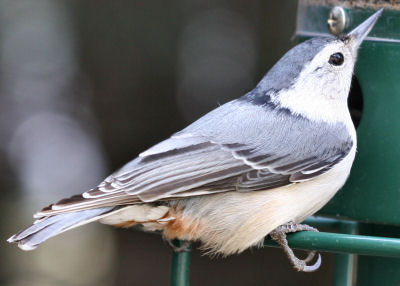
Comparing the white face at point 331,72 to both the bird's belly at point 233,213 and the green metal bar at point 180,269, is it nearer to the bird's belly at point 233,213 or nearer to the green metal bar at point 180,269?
the bird's belly at point 233,213

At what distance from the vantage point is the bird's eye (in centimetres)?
350

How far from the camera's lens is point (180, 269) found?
3141mm

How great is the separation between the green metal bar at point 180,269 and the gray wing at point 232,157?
309 millimetres

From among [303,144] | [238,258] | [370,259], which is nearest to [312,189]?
[303,144]

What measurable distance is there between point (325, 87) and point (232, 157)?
2.08ft

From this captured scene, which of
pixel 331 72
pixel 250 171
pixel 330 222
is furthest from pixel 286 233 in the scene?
pixel 331 72

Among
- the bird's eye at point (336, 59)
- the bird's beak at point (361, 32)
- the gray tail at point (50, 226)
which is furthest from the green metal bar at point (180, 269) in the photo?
the bird's beak at point (361, 32)

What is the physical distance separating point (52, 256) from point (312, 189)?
4.10 metres

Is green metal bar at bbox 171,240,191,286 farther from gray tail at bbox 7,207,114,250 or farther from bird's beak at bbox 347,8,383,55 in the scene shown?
bird's beak at bbox 347,8,383,55

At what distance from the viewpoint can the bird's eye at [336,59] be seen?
3.50 m

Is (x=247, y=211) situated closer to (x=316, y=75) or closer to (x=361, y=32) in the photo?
(x=316, y=75)

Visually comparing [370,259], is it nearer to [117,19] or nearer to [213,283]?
[213,283]

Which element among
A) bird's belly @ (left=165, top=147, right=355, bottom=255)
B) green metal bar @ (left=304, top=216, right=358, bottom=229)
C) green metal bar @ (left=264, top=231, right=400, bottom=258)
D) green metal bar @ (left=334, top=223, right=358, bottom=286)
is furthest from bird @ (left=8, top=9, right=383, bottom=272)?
green metal bar @ (left=304, top=216, right=358, bottom=229)

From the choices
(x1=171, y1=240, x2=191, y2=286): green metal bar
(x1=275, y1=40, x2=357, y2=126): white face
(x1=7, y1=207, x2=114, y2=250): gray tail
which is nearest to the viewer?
(x1=7, y1=207, x2=114, y2=250): gray tail
